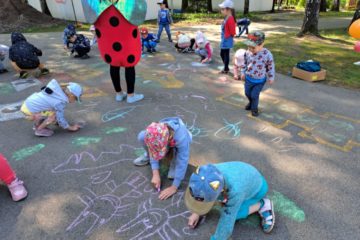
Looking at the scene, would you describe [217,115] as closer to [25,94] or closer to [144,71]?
[144,71]

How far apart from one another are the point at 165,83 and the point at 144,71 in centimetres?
94

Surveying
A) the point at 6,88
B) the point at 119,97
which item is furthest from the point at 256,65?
the point at 6,88

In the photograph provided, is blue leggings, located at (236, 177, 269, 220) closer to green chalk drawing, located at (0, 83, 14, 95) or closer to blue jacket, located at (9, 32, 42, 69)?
green chalk drawing, located at (0, 83, 14, 95)

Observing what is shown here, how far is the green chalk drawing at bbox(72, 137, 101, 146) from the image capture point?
3422mm

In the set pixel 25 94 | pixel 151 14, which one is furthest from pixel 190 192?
pixel 151 14

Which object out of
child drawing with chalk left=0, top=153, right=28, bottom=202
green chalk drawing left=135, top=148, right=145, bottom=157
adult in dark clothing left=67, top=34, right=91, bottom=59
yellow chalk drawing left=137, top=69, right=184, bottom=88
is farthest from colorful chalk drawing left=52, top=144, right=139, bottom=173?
adult in dark clothing left=67, top=34, right=91, bottom=59

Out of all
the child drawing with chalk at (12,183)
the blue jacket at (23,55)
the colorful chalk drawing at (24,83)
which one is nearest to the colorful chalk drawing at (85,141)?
the child drawing with chalk at (12,183)

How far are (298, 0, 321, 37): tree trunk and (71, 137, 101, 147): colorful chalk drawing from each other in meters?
9.01

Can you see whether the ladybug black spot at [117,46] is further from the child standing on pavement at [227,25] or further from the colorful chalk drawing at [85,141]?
the child standing on pavement at [227,25]

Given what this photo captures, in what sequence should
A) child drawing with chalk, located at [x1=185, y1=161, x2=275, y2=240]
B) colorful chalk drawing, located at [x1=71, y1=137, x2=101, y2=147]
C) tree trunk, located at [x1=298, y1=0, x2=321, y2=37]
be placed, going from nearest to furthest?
1. child drawing with chalk, located at [x1=185, y1=161, x2=275, y2=240]
2. colorful chalk drawing, located at [x1=71, y1=137, x2=101, y2=147]
3. tree trunk, located at [x1=298, y1=0, x2=321, y2=37]

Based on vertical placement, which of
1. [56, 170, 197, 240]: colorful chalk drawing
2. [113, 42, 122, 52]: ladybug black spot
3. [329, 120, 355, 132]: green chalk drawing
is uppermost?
[113, 42, 122, 52]: ladybug black spot

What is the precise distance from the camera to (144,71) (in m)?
6.21

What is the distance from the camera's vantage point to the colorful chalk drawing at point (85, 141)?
3.42 m

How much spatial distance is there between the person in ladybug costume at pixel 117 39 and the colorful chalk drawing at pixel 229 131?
5.39 feet
